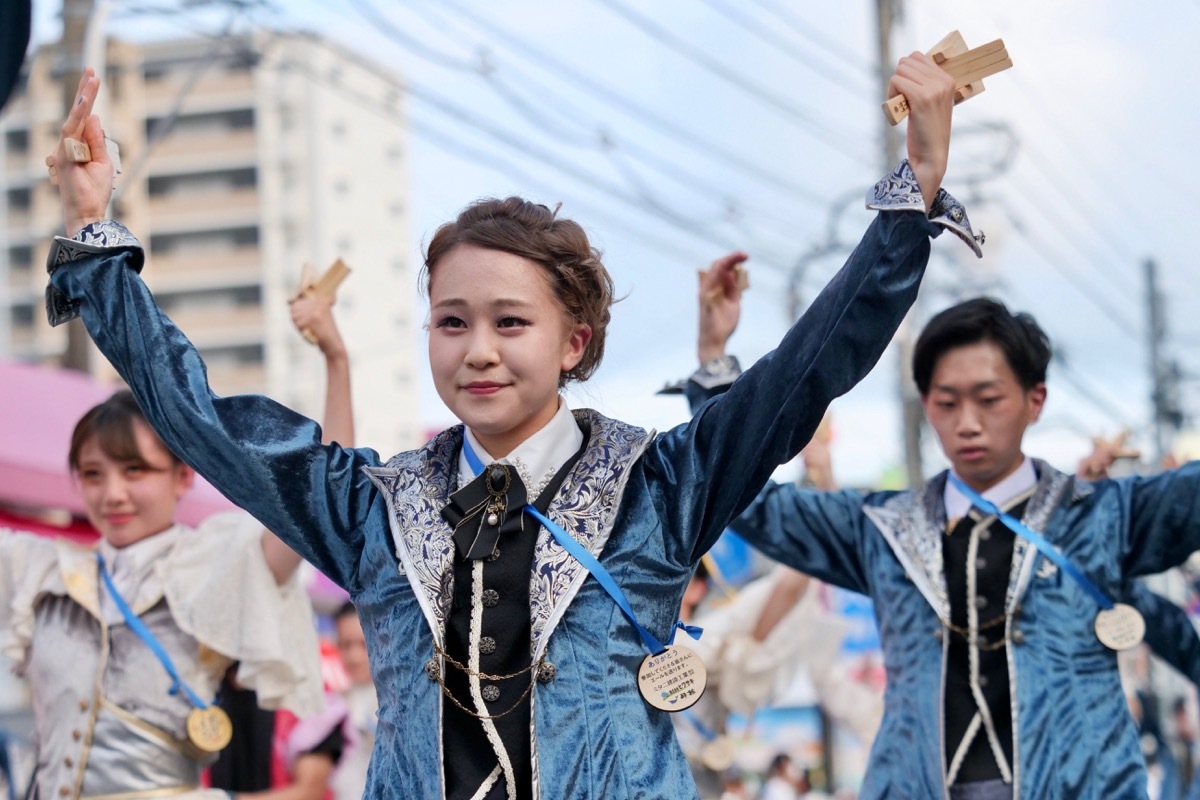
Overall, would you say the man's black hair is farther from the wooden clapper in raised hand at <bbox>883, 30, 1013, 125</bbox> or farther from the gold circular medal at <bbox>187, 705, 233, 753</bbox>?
the gold circular medal at <bbox>187, 705, 233, 753</bbox>

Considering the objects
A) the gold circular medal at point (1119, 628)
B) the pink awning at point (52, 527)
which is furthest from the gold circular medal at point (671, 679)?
the pink awning at point (52, 527)

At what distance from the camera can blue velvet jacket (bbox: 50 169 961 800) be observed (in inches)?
88.7

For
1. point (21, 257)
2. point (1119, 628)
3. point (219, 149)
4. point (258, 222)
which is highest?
point (219, 149)

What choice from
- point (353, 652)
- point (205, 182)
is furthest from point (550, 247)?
point (205, 182)

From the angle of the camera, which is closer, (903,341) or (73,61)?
(73,61)

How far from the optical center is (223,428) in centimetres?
242

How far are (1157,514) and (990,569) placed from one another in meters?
0.41

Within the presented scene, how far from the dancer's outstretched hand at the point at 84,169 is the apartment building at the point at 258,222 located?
5145 cm

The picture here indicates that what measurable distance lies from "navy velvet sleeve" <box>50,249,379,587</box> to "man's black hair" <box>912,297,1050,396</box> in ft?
6.28

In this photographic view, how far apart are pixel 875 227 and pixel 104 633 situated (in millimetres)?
2288

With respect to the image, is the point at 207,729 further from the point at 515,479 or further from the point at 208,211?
the point at 208,211

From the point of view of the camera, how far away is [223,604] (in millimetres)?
3787

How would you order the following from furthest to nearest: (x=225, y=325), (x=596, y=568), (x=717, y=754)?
(x=225, y=325), (x=717, y=754), (x=596, y=568)

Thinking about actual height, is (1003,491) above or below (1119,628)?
above
